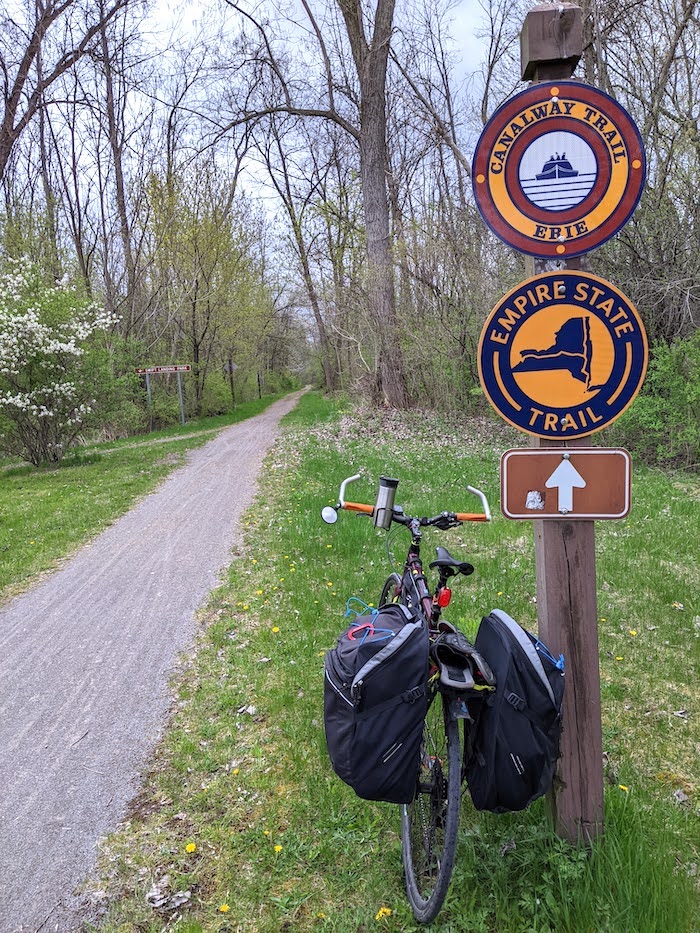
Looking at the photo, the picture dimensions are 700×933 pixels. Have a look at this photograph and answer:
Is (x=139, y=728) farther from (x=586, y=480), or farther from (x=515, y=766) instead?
(x=586, y=480)

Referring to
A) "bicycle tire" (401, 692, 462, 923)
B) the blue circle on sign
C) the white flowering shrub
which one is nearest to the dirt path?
"bicycle tire" (401, 692, 462, 923)

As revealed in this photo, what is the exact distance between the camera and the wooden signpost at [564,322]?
6.89 feet

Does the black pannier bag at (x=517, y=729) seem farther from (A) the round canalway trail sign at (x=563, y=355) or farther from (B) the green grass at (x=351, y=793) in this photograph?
(A) the round canalway trail sign at (x=563, y=355)

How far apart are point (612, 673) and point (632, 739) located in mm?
733

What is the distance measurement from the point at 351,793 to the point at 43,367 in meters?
13.0

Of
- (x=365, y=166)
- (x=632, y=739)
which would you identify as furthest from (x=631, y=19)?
(x=632, y=739)

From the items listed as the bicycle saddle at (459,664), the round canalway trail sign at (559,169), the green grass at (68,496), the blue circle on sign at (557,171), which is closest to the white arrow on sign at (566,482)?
the bicycle saddle at (459,664)

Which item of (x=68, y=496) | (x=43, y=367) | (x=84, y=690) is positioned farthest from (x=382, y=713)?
(x=43, y=367)

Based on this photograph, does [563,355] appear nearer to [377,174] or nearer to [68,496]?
[68,496]

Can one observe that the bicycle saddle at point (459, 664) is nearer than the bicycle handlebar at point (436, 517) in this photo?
Yes

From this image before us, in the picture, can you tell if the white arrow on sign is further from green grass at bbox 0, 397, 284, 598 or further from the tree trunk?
the tree trunk

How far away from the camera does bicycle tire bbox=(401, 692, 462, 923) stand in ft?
6.63

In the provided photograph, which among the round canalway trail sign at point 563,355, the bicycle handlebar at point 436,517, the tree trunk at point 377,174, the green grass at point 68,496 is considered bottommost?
the green grass at point 68,496

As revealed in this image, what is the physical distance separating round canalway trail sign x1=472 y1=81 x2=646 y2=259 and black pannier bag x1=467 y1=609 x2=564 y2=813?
144 centimetres
